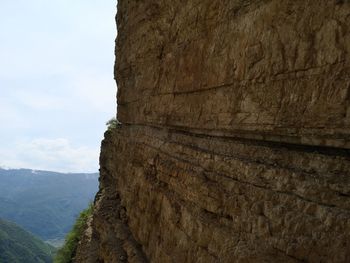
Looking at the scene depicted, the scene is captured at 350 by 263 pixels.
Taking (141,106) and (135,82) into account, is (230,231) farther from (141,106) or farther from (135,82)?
(135,82)

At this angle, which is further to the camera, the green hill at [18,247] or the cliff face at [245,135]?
the green hill at [18,247]

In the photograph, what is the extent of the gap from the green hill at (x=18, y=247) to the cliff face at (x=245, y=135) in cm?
7893

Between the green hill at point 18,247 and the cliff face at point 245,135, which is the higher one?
the cliff face at point 245,135

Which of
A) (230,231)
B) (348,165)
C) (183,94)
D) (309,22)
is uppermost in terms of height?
(309,22)

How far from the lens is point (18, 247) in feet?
299

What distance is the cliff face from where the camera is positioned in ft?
20.5

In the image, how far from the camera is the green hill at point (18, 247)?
279ft

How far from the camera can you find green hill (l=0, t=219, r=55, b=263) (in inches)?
3345

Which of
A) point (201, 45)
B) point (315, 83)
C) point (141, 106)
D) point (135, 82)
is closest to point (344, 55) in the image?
point (315, 83)

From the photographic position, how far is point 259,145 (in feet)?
26.2

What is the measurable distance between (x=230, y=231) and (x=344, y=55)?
12.0 ft

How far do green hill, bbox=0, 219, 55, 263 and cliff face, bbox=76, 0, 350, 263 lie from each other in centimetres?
7893

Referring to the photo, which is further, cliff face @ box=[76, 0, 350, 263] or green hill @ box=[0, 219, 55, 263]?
green hill @ box=[0, 219, 55, 263]

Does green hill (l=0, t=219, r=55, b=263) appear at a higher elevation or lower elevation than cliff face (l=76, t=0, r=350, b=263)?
lower
